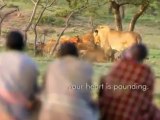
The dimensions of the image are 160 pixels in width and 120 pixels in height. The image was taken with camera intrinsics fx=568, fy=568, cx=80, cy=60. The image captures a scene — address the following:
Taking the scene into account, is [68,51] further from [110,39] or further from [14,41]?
[110,39]

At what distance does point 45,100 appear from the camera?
557 cm

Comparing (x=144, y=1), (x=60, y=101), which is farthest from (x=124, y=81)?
(x=144, y=1)

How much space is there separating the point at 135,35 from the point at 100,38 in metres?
2.11

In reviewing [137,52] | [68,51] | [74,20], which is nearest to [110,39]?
[74,20]

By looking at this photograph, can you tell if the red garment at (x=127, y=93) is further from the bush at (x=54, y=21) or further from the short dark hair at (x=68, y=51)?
the bush at (x=54, y=21)

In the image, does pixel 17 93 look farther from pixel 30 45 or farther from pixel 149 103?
pixel 30 45

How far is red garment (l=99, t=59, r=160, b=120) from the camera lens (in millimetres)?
5812

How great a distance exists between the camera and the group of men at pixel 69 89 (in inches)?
216

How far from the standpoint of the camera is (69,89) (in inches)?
215

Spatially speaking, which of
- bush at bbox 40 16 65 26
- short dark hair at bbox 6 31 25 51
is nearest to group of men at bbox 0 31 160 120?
short dark hair at bbox 6 31 25 51

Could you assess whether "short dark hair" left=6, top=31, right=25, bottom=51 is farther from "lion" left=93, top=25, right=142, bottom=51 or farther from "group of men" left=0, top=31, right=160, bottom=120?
"lion" left=93, top=25, right=142, bottom=51

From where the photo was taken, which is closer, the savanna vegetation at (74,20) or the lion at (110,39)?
the lion at (110,39)

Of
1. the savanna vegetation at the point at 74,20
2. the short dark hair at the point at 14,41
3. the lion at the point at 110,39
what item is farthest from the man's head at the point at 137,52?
the lion at the point at 110,39

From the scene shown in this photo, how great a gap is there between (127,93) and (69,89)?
2.23ft
